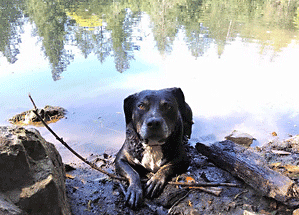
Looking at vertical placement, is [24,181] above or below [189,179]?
above

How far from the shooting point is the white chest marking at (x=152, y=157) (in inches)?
144

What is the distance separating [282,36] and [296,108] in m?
10.8

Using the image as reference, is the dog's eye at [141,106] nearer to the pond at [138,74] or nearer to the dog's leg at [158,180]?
the dog's leg at [158,180]

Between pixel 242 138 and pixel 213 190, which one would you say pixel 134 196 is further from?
pixel 242 138

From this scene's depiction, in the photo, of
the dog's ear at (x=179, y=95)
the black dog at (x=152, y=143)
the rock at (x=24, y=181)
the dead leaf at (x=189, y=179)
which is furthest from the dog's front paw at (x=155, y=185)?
the dog's ear at (x=179, y=95)

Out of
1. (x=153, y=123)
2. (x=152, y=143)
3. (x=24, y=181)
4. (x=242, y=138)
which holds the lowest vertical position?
(x=242, y=138)

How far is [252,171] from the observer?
329 centimetres

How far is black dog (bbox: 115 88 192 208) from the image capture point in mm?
3266

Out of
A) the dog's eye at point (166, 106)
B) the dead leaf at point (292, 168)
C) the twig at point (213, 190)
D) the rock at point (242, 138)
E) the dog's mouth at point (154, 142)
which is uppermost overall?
the dog's eye at point (166, 106)

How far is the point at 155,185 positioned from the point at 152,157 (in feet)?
1.49

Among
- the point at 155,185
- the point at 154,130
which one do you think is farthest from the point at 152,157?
the point at 154,130

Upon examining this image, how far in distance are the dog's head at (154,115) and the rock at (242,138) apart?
82.2 inches

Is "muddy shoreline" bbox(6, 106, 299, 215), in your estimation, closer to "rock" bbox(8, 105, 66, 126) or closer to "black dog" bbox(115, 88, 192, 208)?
"black dog" bbox(115, 88, 192, 208)

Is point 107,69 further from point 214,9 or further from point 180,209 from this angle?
point 214,9
